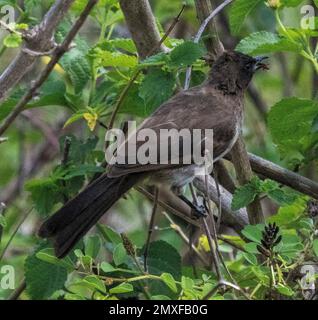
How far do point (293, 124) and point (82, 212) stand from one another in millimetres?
876

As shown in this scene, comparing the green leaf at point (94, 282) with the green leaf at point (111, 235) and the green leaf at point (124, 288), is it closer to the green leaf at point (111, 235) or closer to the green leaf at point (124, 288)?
the green leaf at point (124, 288)

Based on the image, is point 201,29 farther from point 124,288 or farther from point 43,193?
point 124,288

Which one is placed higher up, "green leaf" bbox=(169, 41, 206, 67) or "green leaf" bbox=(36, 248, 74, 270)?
"green leaf" bbox=(169, 41, 206, 67)

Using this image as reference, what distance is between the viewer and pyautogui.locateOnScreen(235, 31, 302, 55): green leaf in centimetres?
349

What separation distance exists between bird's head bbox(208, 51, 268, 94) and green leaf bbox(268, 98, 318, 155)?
584 millimetres

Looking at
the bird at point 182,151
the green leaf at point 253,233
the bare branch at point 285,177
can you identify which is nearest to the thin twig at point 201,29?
the bird at point 182,151

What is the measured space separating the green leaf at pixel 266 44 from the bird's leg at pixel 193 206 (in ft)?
2.09

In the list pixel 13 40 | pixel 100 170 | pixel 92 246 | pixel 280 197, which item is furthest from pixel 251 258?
pixel 13 40

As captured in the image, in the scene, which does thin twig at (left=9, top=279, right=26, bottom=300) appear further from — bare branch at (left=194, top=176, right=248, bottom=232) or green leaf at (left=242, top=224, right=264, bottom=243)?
green leaf at (left=242, top=224, right=264, bottom=243)

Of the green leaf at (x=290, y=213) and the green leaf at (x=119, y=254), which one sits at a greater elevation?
the green leaf at (x=290, y=213)

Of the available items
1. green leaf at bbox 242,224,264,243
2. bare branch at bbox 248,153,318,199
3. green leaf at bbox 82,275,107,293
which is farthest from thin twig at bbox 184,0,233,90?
green leaf at bbox 82,275,107,293

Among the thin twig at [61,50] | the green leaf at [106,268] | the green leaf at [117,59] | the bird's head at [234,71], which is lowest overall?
the green leaf at [106,268]

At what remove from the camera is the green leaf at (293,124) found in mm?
3627

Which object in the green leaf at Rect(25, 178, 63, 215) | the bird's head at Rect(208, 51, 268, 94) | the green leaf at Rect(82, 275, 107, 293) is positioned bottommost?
the green leaf at Rect(82, 275, 107, 293)
